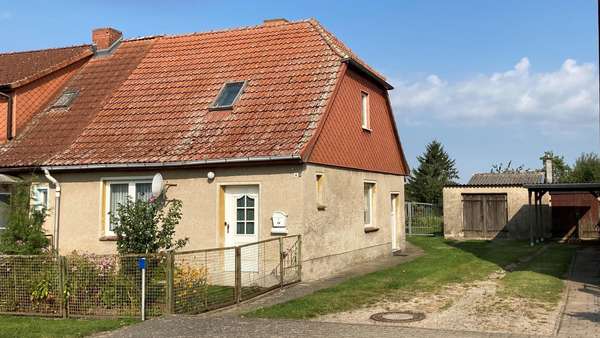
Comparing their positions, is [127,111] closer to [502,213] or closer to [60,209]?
[60,209]

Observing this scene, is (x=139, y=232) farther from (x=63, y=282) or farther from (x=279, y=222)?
(x=279, y=222)

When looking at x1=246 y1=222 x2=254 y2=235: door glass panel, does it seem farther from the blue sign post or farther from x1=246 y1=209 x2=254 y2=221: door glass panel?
the blue sign post

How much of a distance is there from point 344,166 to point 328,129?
4.83 feet

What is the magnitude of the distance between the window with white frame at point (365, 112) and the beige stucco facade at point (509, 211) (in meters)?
12.5

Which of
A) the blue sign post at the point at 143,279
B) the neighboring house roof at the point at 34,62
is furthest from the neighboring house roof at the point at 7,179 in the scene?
the blue sign post at the point at 143,279

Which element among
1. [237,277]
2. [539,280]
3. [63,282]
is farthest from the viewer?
[539,280]

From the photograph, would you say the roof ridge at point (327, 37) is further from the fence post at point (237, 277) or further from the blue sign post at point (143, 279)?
the blue sign post at point (143, 279)

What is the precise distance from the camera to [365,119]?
18.2 meters

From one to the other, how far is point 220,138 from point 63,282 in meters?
5.30

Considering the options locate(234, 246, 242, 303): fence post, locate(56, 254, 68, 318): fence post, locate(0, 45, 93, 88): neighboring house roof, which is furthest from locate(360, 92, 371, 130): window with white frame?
locate(56, 254, 68, 318): fence post

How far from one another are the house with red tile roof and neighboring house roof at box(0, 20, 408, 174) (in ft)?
0.16

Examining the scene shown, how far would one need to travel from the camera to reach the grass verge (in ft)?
38.1

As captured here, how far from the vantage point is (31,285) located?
10.8 meters

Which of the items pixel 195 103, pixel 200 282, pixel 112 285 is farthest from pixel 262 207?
pixel 112 285
